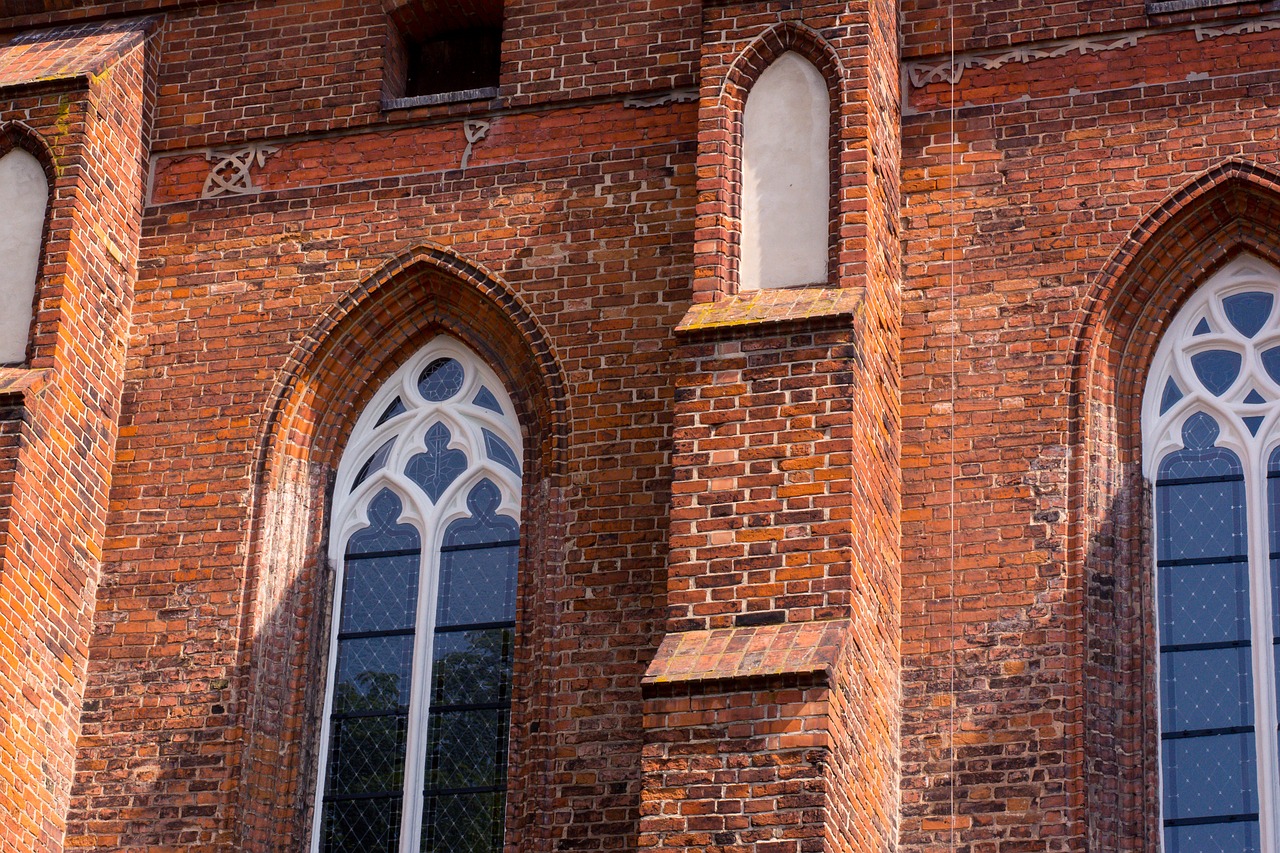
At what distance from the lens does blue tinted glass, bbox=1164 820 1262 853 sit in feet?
43.6

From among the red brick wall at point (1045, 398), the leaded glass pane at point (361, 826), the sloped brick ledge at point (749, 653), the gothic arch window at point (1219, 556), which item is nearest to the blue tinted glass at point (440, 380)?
the leaded glass pane at point (361, 826)

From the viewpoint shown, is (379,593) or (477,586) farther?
(379,593)

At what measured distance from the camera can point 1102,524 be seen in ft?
45.9

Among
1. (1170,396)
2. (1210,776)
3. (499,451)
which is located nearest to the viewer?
(1210,776)

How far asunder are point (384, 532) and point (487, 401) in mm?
998

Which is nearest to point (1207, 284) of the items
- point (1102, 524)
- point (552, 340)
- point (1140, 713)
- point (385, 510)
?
point (1102, 524)

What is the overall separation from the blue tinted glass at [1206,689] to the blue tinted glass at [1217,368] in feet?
5.11

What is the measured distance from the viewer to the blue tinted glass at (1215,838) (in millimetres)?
13281

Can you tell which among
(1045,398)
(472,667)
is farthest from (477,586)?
(1045,398)

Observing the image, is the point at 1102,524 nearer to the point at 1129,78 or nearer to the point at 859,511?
the point at 859,511

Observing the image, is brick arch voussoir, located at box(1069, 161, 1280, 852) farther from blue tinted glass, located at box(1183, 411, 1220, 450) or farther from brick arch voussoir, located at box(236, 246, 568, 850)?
brick arch voussoir, located at box(236, 246, 568, 850)

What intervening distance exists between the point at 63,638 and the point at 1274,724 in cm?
678

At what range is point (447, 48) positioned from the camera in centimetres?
1667

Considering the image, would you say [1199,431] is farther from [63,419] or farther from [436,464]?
[63,419]
